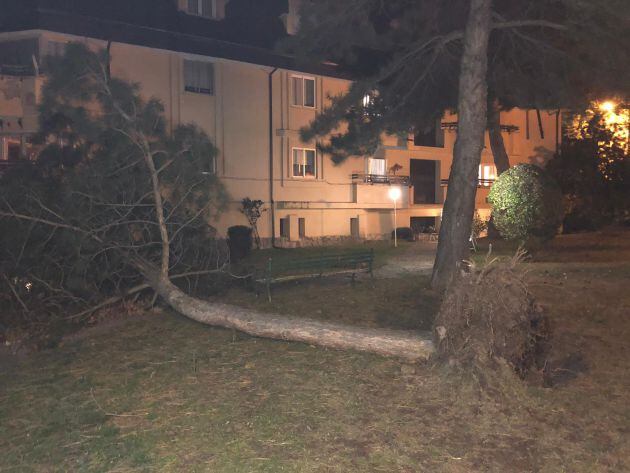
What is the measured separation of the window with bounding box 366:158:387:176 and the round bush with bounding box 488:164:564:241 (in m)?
11.5

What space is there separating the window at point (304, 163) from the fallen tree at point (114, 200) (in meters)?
14.8

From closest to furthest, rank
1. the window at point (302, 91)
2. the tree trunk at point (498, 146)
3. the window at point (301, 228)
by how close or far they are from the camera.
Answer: the tree trunk at point (498, 146)
the window at point (302, 91)
the window at point (301, 228)

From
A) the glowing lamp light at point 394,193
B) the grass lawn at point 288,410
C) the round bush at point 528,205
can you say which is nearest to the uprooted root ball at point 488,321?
the grass lawn at point 288,410

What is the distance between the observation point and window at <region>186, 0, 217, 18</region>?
25094mm

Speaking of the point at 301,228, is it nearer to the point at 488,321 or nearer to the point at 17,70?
the point at 17,70

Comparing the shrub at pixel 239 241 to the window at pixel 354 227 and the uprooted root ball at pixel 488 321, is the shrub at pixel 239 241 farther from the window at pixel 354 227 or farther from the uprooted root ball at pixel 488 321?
the uprooted root ball at pixel 488 321

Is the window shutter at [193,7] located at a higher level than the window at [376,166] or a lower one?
higher

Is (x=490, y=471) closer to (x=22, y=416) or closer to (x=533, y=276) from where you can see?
(x=22, y=416)

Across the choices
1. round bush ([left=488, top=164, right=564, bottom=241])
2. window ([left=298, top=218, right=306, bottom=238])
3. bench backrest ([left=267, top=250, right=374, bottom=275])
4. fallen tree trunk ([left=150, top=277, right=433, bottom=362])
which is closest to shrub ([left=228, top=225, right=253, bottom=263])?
window ([left=298, top=218, right=306, bottom=238])

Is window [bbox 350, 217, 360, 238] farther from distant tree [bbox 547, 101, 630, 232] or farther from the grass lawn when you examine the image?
the grass lawn

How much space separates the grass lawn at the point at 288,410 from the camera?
16.4 ft

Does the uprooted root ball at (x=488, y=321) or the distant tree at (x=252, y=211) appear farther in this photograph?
the distant tree at (x=252, y=211)

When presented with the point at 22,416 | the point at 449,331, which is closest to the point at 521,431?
the point at 449,331

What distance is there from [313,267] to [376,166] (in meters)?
17.5
